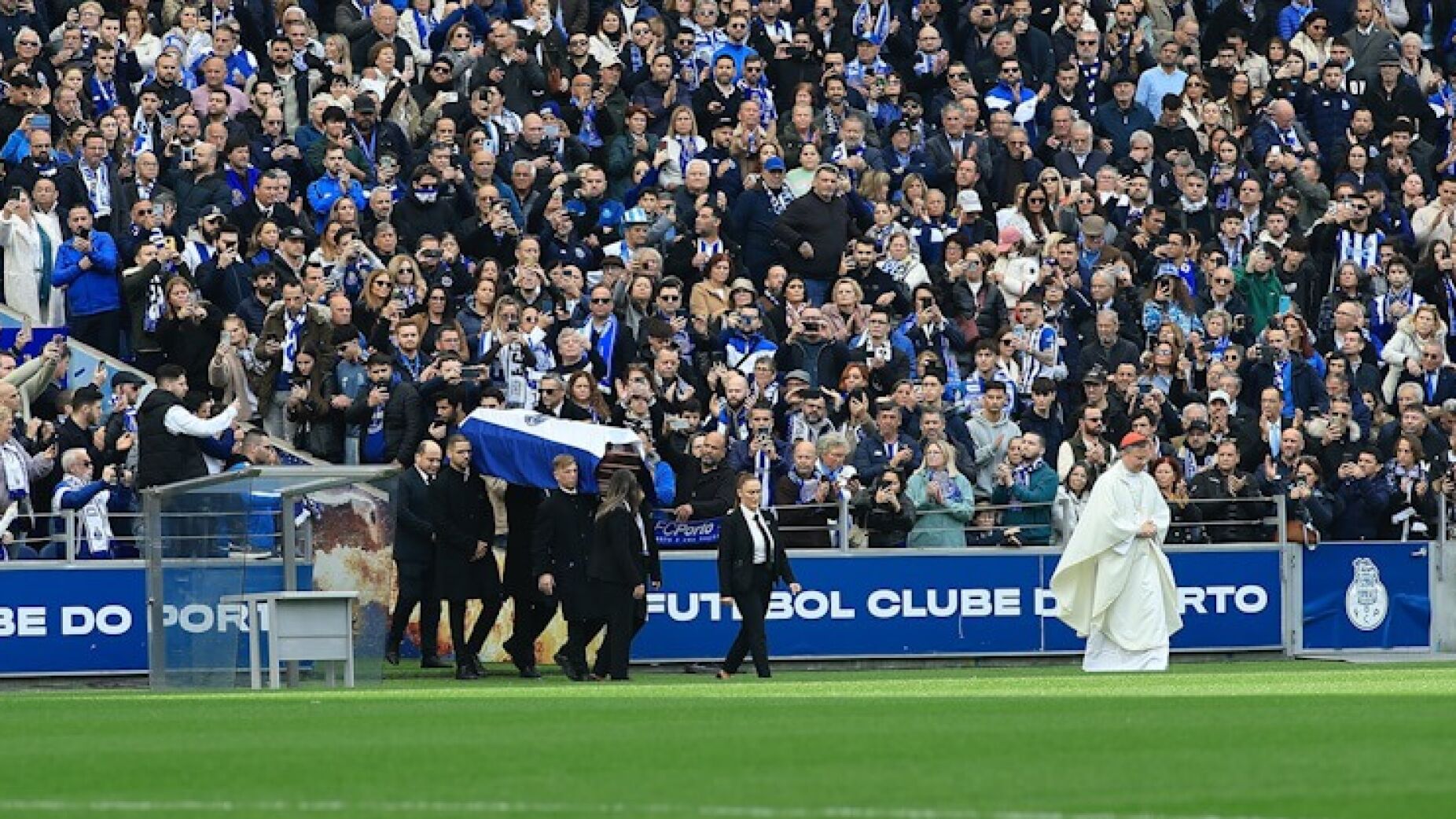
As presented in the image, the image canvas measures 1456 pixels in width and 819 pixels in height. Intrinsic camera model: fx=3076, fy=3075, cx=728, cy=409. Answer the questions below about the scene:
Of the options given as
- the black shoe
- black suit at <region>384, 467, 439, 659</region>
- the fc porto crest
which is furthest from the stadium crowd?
the black shoe

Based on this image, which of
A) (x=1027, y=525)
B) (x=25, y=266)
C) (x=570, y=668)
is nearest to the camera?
(x=570, y=668)

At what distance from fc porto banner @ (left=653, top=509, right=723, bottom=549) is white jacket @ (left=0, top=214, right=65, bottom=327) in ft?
20.4

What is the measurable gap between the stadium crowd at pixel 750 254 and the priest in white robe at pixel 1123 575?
235 cm

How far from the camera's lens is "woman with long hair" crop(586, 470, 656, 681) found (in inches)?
1071

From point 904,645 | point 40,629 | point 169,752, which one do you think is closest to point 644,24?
point 904,645

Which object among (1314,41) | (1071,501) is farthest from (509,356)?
(1314,41)

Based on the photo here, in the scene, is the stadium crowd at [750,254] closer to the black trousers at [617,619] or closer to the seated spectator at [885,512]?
the seated spectator at [885,512]

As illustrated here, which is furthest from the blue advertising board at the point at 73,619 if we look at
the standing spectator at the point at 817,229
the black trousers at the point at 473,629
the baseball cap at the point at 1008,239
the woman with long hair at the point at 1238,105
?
the woman with long hair at the point at 1238,105

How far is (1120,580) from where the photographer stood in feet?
93.1

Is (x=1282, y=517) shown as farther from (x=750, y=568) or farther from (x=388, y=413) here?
(x=388, y=413)

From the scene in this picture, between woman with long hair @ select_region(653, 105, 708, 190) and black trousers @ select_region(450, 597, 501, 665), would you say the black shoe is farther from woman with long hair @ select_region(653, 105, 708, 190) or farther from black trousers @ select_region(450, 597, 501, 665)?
woman with long hair @ select_region(653, 105, 708, 190)

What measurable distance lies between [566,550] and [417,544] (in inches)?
55.5

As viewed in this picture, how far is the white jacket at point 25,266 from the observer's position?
2950 centimetres

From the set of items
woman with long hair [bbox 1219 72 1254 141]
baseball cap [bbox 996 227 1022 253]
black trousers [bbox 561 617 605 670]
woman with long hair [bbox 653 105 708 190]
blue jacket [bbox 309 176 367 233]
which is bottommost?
black trousers [bbox 561 617 605 670]
